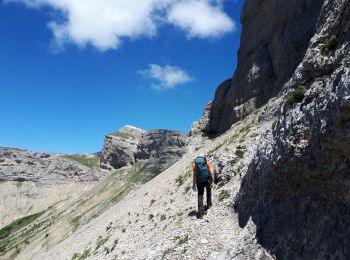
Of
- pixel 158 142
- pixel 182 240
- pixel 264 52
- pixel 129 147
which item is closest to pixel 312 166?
pixel 182 240

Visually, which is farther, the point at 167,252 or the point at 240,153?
the point at 240,153

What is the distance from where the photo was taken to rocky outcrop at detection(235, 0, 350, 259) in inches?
442

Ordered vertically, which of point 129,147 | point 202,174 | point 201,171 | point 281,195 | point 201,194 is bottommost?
point 281,195

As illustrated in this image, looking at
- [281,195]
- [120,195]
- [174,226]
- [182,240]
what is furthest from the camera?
[120,195]

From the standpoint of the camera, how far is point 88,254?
24.9 m

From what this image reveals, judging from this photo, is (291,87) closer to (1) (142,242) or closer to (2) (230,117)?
(1) (142,242)

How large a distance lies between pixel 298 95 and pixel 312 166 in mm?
2816

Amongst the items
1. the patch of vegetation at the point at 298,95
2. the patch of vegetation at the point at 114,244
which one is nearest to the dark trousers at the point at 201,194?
the patch of vegetation at the point at 298,95

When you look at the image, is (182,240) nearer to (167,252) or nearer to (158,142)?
(167,252)

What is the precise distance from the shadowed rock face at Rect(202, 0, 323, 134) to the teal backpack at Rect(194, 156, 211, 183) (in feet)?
78.4

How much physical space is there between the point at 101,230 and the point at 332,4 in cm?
2075

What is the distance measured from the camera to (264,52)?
46.8 metres

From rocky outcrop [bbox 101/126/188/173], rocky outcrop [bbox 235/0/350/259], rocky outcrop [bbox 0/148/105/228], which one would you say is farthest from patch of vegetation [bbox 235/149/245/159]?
rocky outcrop [bbox 0/148/105/228]

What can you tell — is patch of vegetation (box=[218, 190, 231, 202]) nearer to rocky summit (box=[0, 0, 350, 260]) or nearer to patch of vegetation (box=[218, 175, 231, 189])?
rocky summit (box=[0, 0, 350, 260])
